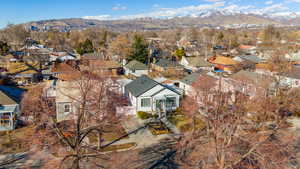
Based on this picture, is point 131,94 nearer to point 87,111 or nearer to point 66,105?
point 66,105

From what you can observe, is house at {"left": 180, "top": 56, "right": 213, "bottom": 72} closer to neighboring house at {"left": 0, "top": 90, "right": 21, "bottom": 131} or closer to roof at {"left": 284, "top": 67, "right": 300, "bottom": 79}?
roof at {"left": 284, "top": 67, "right": 300, "bottom": 79}

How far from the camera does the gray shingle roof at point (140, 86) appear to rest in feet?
89.2

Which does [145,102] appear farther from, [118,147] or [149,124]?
[118,147]

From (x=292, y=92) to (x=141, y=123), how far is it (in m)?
17.2

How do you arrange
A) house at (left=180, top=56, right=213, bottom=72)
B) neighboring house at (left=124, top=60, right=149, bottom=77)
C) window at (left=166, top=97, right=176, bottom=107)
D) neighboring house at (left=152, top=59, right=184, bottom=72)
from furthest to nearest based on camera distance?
house at (left=180, top=56, right=213, bottom=72), neighboring house at (left=152, top=59, right=184, bottom=72), neighboring house at (left=124, top=60, right=149, bottom=77), window at (left=166, top=97, right=176, bottom=107)

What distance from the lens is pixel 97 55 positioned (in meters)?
60.9

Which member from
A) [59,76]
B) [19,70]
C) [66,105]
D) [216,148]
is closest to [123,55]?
[59,76]

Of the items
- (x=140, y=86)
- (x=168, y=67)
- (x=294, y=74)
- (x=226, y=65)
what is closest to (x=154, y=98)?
(x=140, y=86)

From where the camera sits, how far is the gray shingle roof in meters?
27.2

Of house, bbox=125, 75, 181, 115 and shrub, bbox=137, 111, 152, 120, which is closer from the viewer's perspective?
shrub, bbox=137, 111, 152, 120

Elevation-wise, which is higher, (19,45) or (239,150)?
(19,45)

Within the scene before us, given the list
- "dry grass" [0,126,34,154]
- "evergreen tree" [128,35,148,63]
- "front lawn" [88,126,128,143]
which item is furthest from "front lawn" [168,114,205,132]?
"evergreen tree" [128,35,148,63]

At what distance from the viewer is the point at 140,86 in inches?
1128

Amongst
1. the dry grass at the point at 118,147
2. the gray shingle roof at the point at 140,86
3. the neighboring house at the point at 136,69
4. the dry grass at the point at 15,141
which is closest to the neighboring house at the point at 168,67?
the neighboring house at the point at 136,69
